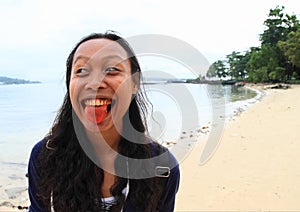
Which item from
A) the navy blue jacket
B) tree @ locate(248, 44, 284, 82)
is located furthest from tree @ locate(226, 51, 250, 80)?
the navy blue jacket

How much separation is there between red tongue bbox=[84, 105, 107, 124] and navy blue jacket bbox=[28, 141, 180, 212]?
354 mm

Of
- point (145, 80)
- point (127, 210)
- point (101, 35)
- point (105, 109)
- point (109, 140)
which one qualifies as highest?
point (101, 35)

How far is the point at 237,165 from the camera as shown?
17.9 ft

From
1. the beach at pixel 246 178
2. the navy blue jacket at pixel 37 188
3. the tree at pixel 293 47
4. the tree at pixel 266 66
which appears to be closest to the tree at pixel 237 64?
the tree at pixel 266 66

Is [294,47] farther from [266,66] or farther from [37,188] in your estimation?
[37,188]

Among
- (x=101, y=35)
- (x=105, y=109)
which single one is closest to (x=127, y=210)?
(x=105, y=109)

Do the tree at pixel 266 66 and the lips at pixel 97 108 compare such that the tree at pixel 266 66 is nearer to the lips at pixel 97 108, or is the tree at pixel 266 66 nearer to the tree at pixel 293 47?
the tree at pixel 293 47

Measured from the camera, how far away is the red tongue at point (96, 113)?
1205 millimetres

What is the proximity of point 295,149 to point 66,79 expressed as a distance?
19.2 feet

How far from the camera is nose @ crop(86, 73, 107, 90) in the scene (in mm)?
1191

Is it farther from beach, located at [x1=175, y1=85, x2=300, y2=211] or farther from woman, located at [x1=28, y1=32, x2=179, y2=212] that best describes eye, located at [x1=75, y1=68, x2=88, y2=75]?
beach, located at [x1=175, y1=85, x2=300, y2=211]

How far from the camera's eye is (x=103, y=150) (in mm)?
1438

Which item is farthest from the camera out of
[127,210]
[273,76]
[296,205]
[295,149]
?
[273,76]

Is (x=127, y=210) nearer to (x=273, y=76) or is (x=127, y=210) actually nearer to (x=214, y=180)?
(x=214, y=180)
